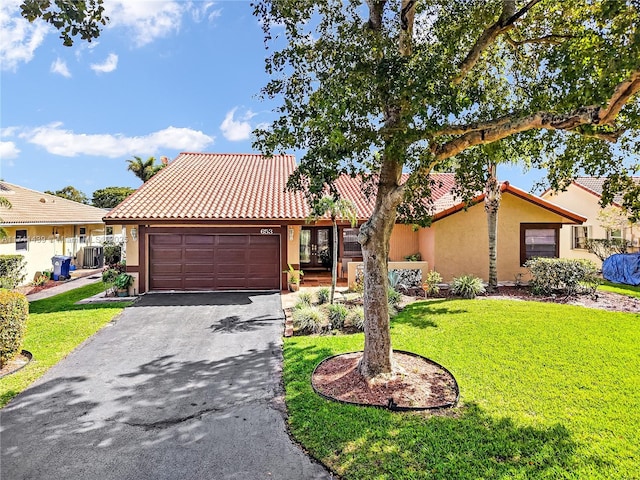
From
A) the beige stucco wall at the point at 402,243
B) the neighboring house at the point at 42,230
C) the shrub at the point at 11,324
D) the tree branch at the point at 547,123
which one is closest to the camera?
the tree branch at the point at 547,123

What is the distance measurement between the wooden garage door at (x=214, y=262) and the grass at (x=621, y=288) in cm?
1420

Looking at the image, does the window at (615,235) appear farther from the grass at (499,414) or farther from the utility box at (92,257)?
the utility box at (92,257)

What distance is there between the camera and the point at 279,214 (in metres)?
15.0

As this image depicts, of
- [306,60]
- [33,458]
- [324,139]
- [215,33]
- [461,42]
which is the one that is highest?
[215,33]

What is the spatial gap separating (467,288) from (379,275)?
825 cm

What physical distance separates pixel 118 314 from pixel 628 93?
44.1 feet

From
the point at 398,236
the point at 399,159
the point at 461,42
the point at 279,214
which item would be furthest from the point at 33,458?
the point at 398,236

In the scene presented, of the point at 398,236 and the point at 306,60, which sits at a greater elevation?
the point at 306,60

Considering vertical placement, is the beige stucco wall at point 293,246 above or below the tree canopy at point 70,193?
below

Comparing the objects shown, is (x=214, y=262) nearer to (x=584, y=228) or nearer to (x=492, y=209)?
(x=492, y=209)

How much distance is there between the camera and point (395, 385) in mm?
6102

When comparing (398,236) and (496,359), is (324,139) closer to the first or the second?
(496,359)

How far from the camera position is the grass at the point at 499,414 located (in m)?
4.10

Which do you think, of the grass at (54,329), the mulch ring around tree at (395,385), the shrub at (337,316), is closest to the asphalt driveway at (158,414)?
the grass at (54,329)
